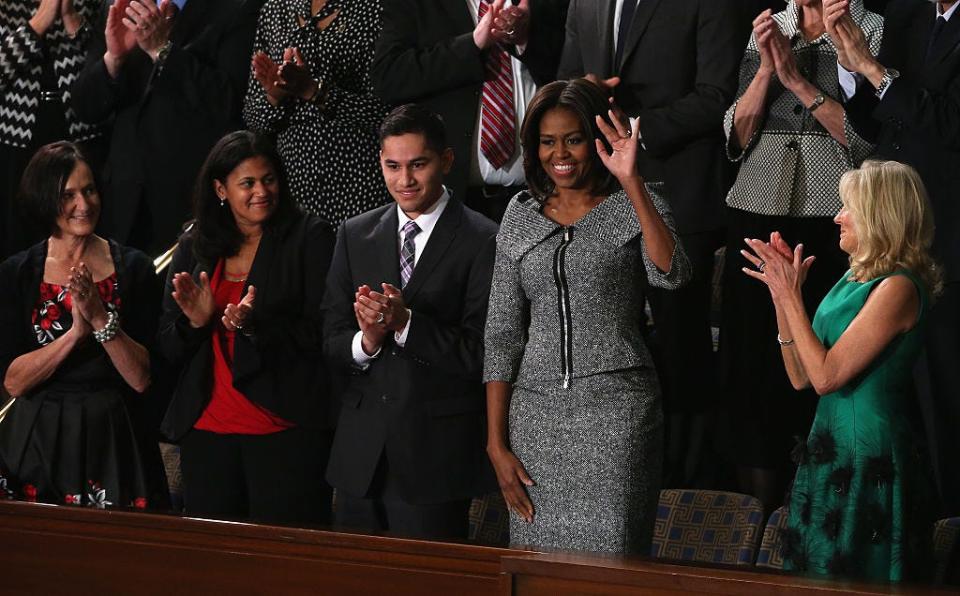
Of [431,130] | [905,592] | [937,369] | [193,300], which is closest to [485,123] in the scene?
[431,130]

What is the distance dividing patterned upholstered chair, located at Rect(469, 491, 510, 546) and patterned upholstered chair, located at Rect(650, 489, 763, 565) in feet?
1.46

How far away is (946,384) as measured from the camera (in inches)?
156

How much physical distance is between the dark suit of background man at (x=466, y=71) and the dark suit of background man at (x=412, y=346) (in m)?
0.65

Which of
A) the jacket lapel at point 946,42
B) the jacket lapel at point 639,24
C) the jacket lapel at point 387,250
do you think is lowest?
the jacket lapel at point 387,250

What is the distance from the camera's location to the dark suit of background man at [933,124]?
3.85 meters

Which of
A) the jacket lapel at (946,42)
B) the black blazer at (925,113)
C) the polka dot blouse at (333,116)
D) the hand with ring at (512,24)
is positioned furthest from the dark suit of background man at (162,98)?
the jacket lapel at (946,42)

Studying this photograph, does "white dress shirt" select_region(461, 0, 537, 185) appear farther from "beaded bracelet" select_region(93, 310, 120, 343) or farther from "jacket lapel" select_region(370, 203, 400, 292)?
"beaded bracelet" select_region(93, 310, 120, 343)

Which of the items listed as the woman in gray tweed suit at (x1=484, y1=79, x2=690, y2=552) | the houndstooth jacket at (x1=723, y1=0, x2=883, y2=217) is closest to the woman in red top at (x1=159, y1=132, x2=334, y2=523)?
the woman in gray tweed suit at (x1=484, y1=79, x2=690, y2=552)

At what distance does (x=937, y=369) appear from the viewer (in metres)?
3.97

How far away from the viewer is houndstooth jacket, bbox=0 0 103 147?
519cm

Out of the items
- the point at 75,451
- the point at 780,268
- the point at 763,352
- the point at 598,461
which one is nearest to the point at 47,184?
the point at 75,451

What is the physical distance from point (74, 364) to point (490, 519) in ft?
4.19

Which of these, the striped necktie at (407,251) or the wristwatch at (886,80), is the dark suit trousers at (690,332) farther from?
the striped necktie at (407,251)

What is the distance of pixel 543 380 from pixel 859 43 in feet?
4.21
